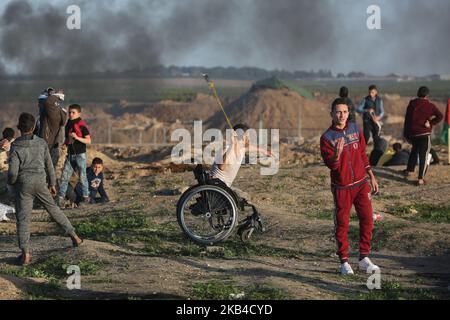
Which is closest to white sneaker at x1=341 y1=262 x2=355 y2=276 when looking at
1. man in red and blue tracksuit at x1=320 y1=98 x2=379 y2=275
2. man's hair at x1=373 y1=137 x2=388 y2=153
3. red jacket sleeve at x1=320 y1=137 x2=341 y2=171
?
man in red and blue tracksuit at x1=320 y1=98 x2=379 y2=275

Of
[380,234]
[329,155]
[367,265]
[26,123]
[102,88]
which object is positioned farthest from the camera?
[102,88]

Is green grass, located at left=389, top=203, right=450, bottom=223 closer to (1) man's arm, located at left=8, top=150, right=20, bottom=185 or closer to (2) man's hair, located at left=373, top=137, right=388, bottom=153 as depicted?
(2) man's hair, located at left=373, top=137, right=388, bottom=153

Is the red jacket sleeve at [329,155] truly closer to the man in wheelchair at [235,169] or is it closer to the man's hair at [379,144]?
the man in wheelchair at [235,169]

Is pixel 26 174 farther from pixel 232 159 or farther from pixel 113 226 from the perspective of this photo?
pixel 113 226

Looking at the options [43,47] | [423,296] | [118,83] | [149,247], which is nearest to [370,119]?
[149,247]

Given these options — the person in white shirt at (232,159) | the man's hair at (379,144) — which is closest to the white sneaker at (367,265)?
the person in white shirt at (232,159)

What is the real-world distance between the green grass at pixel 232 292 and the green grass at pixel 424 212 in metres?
5.27

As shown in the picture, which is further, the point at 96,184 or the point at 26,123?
the point at 96,184

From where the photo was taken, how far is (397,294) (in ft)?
31.0

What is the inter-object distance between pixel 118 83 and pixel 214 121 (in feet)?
44.8

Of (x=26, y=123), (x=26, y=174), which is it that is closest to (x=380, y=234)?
(x=26, y=174)

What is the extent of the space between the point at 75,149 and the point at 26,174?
4.68 meters

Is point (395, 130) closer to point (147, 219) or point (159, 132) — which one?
point (159, 132)

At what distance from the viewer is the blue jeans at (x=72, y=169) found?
15.6 metres
